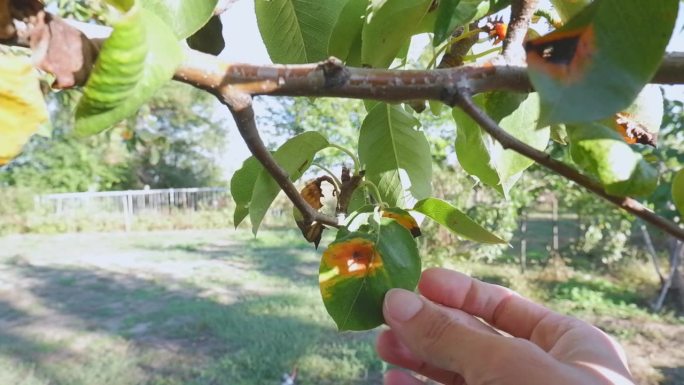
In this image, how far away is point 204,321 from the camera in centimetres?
564

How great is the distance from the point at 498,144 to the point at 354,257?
0.18 meters

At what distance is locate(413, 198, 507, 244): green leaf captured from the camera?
0.55 metres

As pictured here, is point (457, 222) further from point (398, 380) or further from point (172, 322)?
point (172, 322)

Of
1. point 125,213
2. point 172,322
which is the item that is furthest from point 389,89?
point 125,213

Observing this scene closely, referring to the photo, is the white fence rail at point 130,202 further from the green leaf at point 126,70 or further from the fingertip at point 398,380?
A: the green leaf at point 126,70

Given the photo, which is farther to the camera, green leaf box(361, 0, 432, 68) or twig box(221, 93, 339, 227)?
green leaf box(361, 0, 432, 68)

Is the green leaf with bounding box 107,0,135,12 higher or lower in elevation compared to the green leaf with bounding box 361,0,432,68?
lower

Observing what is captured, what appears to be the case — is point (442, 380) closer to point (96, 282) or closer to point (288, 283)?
point (288, 283)

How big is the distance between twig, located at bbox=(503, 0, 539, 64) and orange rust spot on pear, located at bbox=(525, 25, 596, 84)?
10cm

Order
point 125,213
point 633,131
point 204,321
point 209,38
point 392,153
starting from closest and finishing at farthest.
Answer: point 633,131, point 209,38, point 392,153, point 204,321, point 125,213

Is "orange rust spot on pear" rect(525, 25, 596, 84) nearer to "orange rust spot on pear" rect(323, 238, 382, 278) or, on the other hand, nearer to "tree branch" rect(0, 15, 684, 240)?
"tree branch" rect(0, 15, 684, 240)

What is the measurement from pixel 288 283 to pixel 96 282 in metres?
2.54

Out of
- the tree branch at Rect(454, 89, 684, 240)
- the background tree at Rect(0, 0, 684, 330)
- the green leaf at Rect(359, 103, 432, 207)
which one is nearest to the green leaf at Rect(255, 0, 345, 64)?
the background tree at Rect(0, 0, 684, 330)

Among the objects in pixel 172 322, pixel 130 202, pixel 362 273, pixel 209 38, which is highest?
pixel 209 38
